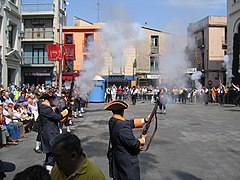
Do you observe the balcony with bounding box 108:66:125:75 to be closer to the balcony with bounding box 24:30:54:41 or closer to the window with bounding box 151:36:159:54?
the window with bounding box 151:36:159:54

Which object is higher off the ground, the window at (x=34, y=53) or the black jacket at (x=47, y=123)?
the window at (x=34, y=53)

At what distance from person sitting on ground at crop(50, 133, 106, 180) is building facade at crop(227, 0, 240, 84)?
95.5 ft

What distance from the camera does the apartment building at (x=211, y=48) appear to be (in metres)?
37.6

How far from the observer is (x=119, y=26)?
1595 cm

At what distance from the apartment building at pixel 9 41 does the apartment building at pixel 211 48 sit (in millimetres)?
20224

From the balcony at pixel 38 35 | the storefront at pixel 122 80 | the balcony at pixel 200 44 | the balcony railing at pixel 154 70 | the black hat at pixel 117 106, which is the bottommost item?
the black hat at pixel 117 106

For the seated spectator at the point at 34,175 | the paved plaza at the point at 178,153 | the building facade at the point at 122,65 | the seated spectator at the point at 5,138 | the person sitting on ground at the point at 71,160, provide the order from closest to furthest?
the seated spectator at the point at 34,175 → the person sitting on ground at the point at 71,160 → the paved plaza at the point at 178,153 → the seated spectator at the point at 5,138 → the building facade at the point at 122,65

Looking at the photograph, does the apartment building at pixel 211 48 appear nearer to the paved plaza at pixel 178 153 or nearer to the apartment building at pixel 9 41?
the apartment building at pixel 9 41

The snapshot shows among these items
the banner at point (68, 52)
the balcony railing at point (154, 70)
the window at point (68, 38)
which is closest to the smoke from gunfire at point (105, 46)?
the banner at point (68, 52)

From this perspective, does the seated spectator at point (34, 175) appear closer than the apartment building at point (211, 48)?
Yes

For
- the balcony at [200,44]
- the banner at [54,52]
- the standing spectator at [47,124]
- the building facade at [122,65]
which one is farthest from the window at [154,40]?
the standing spectator at [47,124]

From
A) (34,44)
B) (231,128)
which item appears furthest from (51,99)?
(34,44)

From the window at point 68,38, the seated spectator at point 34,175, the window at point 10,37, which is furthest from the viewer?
the window at point 68,38

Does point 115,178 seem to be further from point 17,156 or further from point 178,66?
point 178,66
